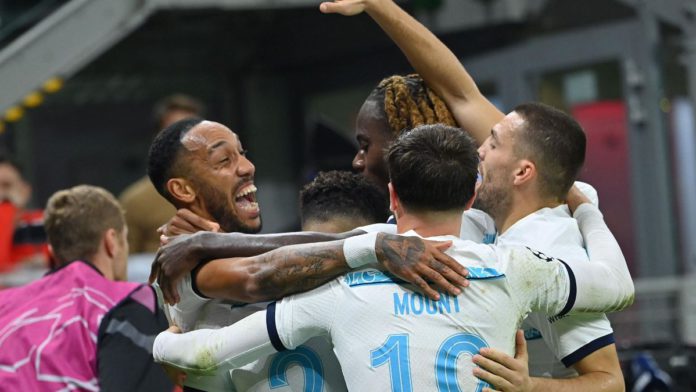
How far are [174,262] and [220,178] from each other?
0.50 m

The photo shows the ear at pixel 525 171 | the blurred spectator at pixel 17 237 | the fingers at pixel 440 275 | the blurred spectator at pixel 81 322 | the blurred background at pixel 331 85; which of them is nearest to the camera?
the fingers at pixel 440 275

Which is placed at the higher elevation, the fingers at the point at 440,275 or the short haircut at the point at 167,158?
the short haircut at the point at 167,158

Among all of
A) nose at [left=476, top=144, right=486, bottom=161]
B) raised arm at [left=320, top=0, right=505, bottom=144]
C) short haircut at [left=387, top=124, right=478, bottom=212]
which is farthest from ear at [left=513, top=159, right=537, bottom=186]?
short haircut at [left=387, top=124, right=478, bottom=212]

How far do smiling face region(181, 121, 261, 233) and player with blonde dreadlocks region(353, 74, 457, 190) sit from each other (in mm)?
373

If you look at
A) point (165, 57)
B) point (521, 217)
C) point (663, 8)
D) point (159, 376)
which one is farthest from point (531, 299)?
point (165, 57)

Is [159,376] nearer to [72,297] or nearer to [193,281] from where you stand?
[72,297]

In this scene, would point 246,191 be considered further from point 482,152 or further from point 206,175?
point 482,152

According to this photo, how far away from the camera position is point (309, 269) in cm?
312

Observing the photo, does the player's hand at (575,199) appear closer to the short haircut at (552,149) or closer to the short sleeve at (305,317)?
the short haircut at (552,149)

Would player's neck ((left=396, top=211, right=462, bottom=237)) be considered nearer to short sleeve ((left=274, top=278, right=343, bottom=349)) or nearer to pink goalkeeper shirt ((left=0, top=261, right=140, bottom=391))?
short sleeve ((left=274, top=278, right=343, bottom=349))

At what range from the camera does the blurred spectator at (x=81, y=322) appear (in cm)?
461

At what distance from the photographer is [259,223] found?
3826 millimetres

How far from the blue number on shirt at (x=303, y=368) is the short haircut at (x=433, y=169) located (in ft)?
1.64

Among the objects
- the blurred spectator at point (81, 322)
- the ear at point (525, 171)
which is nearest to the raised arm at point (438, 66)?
the ear at point (525, 171)
